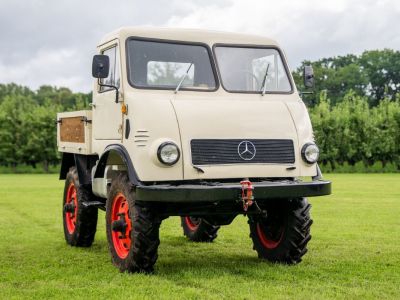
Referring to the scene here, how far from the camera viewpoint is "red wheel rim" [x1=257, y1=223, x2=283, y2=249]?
405 inches

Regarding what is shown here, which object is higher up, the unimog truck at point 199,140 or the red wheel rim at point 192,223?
the unimog truck at point 199,140

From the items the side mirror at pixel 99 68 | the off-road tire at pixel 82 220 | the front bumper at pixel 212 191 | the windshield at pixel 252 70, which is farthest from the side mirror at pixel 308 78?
the off-road tire at pixel 82 220

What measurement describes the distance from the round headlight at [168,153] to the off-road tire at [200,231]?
385cm

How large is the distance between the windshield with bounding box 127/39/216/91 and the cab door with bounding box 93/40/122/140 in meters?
0.29

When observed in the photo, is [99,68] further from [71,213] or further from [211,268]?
[71,213]

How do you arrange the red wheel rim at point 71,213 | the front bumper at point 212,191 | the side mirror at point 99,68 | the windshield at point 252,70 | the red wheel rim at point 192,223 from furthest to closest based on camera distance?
the red wheel rim at point 192,223 < the red wheel rim at point 71,213 < the windshield at point 252,70 < the side mirror at point 99,68 < the front bumper at point 212,191

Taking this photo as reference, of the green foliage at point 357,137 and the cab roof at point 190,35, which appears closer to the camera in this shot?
the cab roof at point 190,35

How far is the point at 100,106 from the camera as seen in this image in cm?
1078

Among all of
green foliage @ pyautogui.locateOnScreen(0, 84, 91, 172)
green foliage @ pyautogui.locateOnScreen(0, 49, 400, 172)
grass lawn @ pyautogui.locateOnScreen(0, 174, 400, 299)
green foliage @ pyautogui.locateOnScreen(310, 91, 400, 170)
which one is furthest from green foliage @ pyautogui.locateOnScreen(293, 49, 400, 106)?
grass lawn @ pyautogui.locateOnScreen(0, 174, 400, 299)

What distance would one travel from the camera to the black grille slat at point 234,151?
9008 millimetres

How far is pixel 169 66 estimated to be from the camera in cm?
995

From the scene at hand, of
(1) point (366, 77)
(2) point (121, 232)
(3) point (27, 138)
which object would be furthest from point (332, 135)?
(2) point (121, 232)

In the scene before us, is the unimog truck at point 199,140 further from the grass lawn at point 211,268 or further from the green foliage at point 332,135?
the green foliage at point 332,135


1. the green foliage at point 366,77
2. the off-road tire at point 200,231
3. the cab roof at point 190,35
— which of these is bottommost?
the off-road tire at point 200,231
